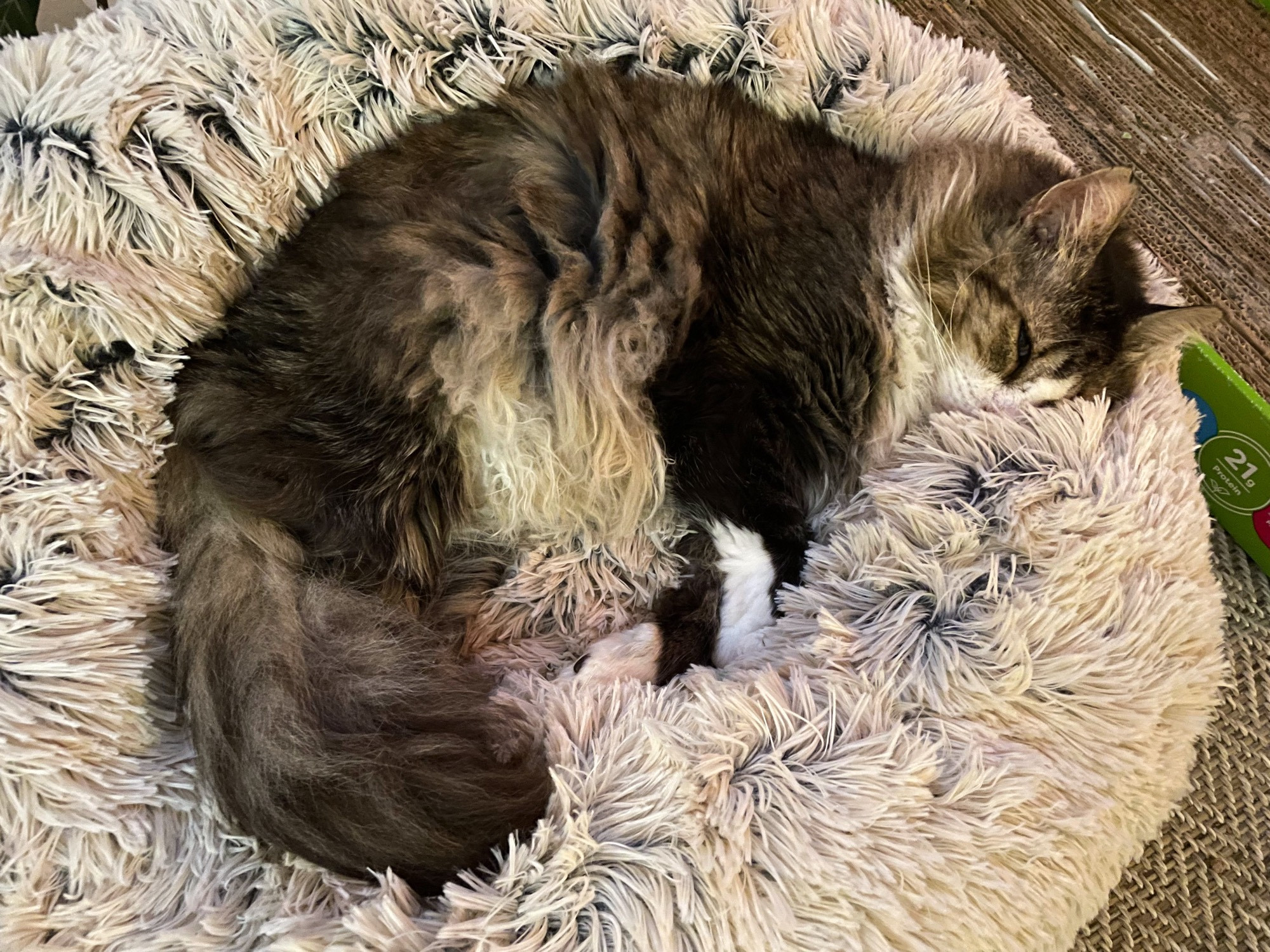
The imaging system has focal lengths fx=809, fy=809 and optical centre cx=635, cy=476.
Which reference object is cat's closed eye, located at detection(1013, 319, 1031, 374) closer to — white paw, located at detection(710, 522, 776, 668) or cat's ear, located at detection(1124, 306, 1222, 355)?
cat's ear, located at detection(1124, 306, 1222, 355)

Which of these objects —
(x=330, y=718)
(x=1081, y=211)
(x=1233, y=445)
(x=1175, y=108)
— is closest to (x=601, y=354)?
(x=330, y=718)

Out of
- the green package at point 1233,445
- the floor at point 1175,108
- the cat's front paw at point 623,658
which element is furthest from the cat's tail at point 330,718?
the floor at point 1175,108

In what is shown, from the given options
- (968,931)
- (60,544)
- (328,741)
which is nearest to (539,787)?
(328,741)

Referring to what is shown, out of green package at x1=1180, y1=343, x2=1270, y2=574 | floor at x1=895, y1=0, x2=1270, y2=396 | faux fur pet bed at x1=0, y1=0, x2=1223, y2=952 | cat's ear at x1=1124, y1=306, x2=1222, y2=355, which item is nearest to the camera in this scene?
faux fur pet bed at x1=0, y1=0, x2=1223, y2=952

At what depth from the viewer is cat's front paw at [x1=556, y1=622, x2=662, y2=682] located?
45.4 inches

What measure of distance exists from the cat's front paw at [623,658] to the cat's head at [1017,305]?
0.58m

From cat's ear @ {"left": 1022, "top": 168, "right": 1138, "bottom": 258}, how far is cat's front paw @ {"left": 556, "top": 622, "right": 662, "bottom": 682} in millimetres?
829

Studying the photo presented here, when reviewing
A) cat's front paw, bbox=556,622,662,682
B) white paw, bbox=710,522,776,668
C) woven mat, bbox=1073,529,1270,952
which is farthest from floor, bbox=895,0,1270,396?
cat's front paw, bbox=556,622,662,682

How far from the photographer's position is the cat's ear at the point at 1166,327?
46.1 inches

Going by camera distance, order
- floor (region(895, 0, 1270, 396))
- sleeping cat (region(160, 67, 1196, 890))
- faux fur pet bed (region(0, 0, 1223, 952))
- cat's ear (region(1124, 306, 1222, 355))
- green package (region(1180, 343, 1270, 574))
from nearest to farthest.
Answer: faux fur pet bed (region(0, 0, 1223, 952)) < sleeping cat (region(160, 67, 1196, 890)) < cat's ear (region(1124, 306, 1222, 355)) < green package (region(1180, 343, 1270, 574)) < floor (region(895, 0, 1270, 396))

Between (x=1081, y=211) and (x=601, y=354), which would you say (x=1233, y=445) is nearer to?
(x=1081, y=211)

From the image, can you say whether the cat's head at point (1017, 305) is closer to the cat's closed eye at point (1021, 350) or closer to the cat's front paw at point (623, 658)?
the cat's closed eye at point (1021, 350)

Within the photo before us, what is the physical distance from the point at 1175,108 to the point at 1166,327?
99 cm

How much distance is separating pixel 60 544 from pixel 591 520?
70 centimetres
